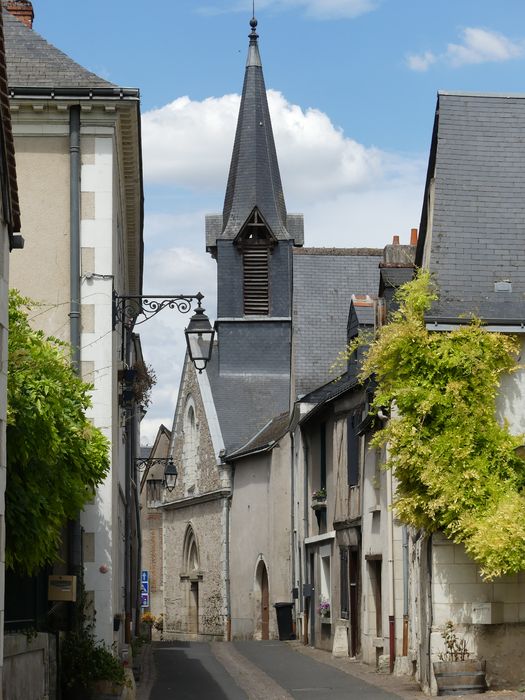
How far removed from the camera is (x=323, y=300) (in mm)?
31859

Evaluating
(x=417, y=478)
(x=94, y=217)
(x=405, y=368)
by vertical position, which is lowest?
(x=417, y=478)

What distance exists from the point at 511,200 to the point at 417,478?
398 cm

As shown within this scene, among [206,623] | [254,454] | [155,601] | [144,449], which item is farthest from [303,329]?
[144,449]

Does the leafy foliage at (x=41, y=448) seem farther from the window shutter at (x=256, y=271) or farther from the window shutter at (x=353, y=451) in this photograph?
the window shutter at (x=256, y=271)

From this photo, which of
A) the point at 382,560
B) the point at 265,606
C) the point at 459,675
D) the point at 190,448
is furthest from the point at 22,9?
the point at 190,448

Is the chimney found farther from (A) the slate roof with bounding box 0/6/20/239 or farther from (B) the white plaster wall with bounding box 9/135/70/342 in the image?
(A) the slate roof with bounding box 0/6/20/239

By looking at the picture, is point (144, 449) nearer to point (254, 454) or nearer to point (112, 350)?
point (254, 454)

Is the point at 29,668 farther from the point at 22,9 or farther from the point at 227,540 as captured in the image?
the point at 227,540

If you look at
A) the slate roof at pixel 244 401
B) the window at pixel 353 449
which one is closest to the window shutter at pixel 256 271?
the slate roof at pixel 244 401

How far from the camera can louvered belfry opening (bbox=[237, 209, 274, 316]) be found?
42.2m

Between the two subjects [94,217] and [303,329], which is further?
[303,329]

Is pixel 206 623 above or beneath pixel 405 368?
beneath

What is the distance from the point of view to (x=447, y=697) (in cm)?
1415

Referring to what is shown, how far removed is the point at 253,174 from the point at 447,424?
28719 mm
